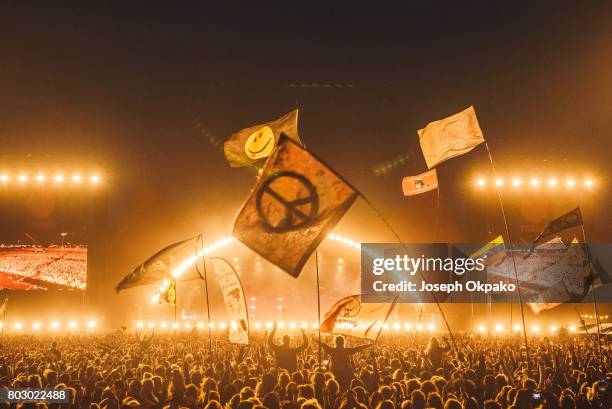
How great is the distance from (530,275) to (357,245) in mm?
10407

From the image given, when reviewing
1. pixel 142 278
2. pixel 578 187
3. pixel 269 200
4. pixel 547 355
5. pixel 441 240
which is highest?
pixel 578 187

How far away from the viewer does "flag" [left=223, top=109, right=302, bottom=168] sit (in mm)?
14063

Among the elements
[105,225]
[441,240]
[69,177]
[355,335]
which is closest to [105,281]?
[105,225]

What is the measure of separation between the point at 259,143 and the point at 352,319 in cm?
612

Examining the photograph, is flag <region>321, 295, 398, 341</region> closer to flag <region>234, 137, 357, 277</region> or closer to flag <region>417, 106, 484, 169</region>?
flag <region>234, 137, 357, 277</region>

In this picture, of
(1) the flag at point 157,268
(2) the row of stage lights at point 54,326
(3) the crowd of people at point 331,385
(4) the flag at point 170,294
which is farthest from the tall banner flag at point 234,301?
(2) the row of stage lights at point 54,326

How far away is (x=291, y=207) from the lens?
680cm

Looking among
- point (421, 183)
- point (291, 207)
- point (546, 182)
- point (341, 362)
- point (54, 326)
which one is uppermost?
point (546, 182)

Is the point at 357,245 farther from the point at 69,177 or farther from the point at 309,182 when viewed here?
the point at 309,182

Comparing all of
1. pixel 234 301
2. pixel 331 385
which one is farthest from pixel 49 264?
pixel 331 385

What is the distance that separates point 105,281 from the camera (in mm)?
29297

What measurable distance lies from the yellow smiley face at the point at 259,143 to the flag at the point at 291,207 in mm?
7388

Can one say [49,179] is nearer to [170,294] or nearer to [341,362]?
[170,294]

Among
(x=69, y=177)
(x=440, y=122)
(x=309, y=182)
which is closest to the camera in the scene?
(x=309, y=182)
